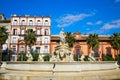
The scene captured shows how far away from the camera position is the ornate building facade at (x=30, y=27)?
57.5m

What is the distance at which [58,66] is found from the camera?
64.7 feet

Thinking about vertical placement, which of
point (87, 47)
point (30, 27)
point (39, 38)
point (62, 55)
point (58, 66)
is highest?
point (30, 27)

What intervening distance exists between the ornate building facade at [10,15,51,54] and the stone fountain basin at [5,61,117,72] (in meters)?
34.7

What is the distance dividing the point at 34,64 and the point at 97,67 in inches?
290

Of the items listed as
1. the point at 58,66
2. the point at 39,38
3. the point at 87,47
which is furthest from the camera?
the point at 87,47

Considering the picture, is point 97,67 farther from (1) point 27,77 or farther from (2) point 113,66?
(1) point 27,77

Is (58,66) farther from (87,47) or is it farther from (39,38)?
(87,47)

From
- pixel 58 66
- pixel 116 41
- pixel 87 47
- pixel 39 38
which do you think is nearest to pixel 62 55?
pixel 58 66

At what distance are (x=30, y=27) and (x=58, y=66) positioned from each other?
4062cm

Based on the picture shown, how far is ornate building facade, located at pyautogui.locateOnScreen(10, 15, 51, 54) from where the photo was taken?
57500 millimetres

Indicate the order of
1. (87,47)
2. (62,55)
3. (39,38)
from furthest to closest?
(87,47) → (39,38) → (62,55)

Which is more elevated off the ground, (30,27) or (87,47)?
(30,27)

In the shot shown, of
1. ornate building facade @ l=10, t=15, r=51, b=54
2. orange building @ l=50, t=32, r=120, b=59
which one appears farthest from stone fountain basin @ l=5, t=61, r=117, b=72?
orange building @ l=50, t=32, r=120, b=59

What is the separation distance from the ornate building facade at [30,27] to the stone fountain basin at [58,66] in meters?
34.7
